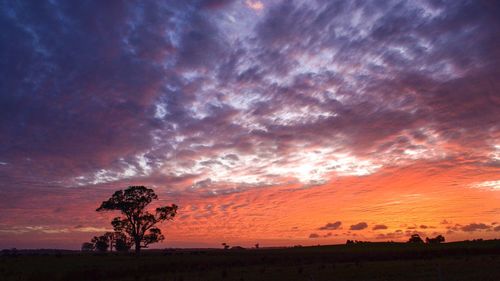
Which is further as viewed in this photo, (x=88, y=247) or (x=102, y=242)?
(x=88, y=247)

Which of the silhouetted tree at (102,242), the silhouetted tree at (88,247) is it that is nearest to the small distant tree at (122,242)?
the silhouetted tree at (102,242)

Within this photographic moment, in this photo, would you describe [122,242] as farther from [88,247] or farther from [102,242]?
[88,247]

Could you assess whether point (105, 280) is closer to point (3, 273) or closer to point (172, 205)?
point (3, 273)

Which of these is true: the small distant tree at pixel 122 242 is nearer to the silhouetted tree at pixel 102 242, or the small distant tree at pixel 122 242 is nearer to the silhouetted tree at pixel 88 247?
the silhouetted tree at pixel 102 242

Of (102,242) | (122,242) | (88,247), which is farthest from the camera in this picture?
(88,247)

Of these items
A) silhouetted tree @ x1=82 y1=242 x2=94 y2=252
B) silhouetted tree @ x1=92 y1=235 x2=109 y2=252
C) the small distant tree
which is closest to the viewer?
the small distant tree

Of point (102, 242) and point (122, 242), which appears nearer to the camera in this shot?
point (122, 242)

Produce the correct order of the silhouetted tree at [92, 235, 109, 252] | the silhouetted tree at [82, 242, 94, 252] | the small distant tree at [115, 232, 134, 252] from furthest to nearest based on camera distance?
the silhouetted tree at [82, 242, 94, 252], the silhouetted tree at [92, 235, 109, 252], the small distant tree at [115, 232, 134, 252]

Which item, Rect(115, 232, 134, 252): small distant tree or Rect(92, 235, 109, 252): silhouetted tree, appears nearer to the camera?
Rect(115, 232, 134, 252): small distant tree

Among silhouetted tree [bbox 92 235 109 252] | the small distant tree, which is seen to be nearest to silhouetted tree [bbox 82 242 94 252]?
silhouetted tree [bbox 92 235 109 252]

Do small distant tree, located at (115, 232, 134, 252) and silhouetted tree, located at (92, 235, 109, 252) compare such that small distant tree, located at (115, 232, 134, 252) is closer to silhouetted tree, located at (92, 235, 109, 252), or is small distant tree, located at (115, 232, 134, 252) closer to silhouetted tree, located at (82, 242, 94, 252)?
silhouetted tree, located at (92, 235, 109, 252)

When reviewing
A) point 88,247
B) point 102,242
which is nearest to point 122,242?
point 102,242

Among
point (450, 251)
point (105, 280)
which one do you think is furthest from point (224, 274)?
point (450, 251)

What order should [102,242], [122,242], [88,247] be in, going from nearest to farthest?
[122,242], [102,242], [88,247]
